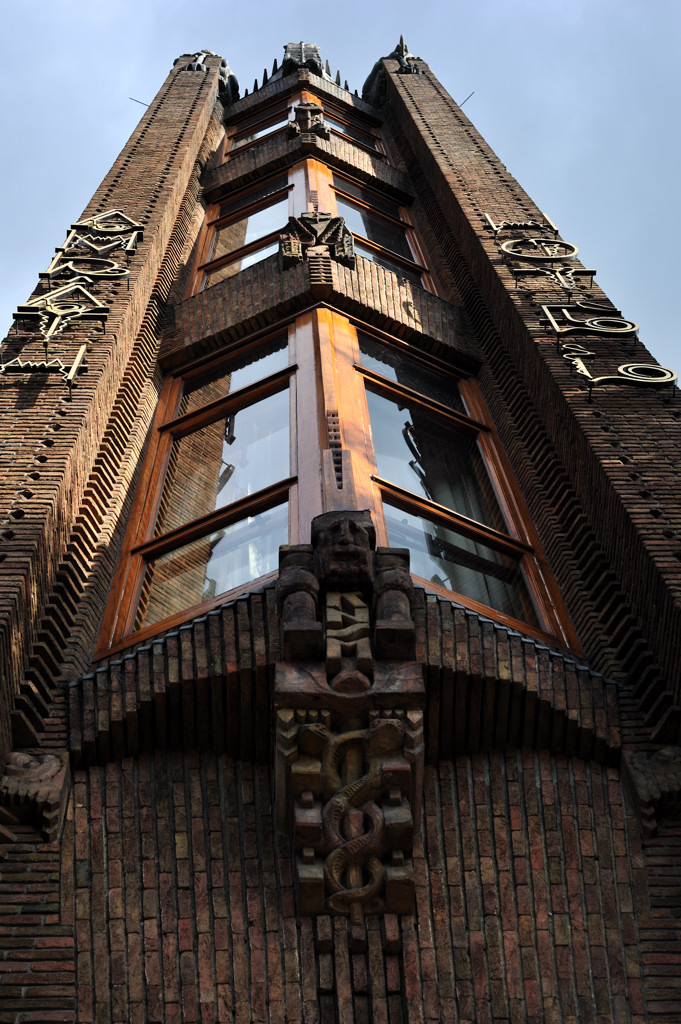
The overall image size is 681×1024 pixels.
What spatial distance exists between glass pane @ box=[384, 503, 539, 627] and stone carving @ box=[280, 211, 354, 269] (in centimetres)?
451

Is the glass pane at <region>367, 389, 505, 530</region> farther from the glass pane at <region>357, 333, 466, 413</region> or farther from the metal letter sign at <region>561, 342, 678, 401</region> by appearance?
the metal letter sign at <region>561, 342, 678, 401</region>

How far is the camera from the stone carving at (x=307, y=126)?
18.4m

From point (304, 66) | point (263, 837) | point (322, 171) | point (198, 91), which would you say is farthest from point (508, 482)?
point (304, 66)

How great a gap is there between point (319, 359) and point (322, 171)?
8094 millimetres

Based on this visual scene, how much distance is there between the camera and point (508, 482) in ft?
33.4

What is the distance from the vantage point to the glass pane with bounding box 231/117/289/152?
71.8 feet

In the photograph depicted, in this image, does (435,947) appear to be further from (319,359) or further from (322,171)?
(322,171)

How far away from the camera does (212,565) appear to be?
330 inches

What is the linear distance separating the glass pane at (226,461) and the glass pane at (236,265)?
452 cm

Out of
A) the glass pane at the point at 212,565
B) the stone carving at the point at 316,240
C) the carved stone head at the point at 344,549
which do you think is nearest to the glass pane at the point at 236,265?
the stone carving at the point at 316,240

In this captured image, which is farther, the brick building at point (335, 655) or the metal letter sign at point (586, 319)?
the metal letter sign at point (586, 319)

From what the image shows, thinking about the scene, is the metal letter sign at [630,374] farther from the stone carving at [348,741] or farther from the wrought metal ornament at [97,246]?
the wrought metal ornament at [97,246]

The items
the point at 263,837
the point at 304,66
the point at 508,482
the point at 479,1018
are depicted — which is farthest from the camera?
the point at 304,66

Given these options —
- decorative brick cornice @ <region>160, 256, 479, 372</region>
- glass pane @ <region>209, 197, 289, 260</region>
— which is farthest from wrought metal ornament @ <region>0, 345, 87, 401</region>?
glass pane @ <region>209, 197, 289, 260</region>
